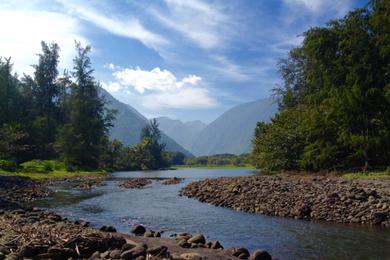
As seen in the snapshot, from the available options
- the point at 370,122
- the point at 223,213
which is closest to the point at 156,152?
the point at 370,122

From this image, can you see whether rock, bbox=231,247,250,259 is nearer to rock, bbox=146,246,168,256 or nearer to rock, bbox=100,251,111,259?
rock, bbox=146,246,168,256

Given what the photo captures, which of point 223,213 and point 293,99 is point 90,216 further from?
point 293,99

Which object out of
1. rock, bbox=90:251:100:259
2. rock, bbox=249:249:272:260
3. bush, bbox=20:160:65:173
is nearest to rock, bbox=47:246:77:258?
rock, bbox=90:251:100:259

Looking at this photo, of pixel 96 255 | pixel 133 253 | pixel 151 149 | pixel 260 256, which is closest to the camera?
pixel 96 255

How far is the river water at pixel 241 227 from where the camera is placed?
654 inches

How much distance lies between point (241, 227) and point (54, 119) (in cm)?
8651

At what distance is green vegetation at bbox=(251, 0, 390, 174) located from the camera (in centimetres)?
4334

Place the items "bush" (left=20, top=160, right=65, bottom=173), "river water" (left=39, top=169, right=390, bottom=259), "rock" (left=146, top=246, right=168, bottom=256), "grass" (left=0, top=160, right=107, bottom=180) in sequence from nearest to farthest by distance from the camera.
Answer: "rock" (left=146, top=246, right=168, bottom=256) → "river water" (left=39, top=169, right=390, bottom=259) → "grass" (left=0, top=160, right=107, bottom=180) → "bush" (left=20, top=160, right=65, bottom=173)

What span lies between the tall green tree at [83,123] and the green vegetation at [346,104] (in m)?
41.9

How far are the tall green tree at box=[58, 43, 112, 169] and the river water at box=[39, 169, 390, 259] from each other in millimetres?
48008

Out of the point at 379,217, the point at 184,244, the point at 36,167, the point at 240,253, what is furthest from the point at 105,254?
the point at 36,167

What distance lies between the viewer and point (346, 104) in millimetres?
44188

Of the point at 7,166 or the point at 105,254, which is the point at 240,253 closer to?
the point at 105,254

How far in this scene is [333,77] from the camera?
4944 centimetres
